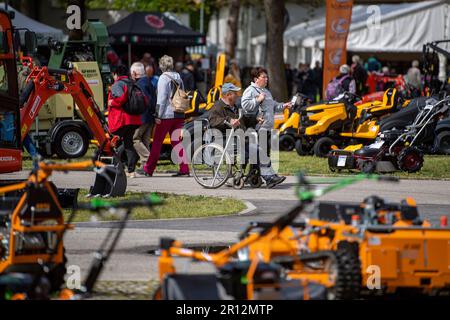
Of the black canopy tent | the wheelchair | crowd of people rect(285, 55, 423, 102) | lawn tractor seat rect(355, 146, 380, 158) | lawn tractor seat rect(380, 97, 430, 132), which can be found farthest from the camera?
the black canopy tent

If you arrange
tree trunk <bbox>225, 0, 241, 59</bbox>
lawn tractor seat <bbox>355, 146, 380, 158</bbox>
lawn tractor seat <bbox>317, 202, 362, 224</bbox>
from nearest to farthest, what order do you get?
1. lawn tractor seat <bbox>317, 202, 362, 224</bbox>
2. lawn tractor seat <bbox>355, 146, 380, 158</bbox>
3. tree trunk <bbox>225, 0, 241, 59</bbox>

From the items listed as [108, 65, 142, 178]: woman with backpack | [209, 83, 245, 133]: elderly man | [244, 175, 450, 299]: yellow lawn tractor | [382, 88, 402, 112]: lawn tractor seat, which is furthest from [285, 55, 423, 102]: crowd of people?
[244, 175, 450, 299]: yellow lawn tractor

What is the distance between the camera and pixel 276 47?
36.0 m

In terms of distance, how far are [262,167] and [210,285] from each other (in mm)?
10048

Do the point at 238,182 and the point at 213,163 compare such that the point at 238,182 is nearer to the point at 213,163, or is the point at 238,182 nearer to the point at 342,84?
the point at 213,163

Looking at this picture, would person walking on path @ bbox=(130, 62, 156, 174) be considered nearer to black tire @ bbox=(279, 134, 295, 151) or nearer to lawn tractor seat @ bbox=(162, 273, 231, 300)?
black tire @ bbox=(279, 134, 295, 151)

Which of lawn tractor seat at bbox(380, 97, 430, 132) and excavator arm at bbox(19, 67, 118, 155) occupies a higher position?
excavator arm at bbox(19, 67, 118, 155)

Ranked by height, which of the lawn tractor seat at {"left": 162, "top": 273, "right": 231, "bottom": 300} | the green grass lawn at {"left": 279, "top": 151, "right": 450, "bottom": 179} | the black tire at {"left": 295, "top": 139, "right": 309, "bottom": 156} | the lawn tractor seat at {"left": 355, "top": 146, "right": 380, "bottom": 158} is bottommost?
the green grass lawn at {"left": 279, "top": 151, "right": 450, "bottom": 179}

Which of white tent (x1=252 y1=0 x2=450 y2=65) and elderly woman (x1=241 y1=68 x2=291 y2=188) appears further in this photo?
white tent (x1=252 y1=0 x2=450 y2=65)

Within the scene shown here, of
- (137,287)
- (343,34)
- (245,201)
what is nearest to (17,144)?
(245,201)

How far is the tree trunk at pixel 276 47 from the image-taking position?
35719 mm

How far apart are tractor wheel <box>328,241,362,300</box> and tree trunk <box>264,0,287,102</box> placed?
1067 inches

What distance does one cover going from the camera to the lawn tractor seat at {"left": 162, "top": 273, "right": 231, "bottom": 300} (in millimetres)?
7785

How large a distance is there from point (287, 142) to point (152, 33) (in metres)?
16.2
